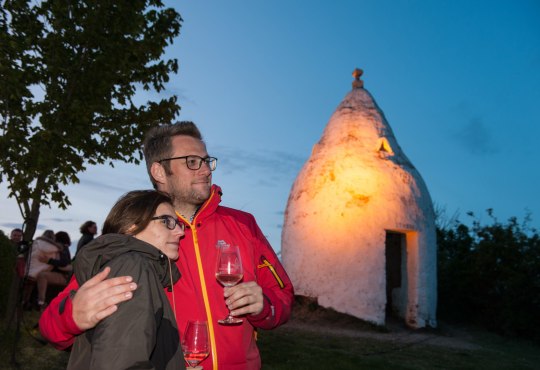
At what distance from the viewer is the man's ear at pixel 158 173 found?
9.58 feet

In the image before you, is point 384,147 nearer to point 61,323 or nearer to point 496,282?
point 496,282

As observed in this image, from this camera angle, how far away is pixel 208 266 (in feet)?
8.71

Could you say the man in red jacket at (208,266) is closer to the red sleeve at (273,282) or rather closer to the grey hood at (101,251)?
the red sleeve at (273,282)

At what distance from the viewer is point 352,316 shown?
36.8 feet

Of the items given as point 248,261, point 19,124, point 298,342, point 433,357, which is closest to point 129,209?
point 248,261

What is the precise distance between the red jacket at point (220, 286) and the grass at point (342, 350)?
4269 millimetres

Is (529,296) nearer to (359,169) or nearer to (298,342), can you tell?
Result: (359,169)

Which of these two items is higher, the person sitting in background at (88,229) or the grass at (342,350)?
the person sitting in background at (88,229)

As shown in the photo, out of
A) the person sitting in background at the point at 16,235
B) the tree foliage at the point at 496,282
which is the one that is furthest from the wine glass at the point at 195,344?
the tree foliage at the point at 496,282

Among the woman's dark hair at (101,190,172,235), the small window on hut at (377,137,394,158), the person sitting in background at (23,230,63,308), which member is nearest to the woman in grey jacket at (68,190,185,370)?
the woman's dark hair at (101,190,172,235)

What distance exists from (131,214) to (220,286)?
682 millimetres

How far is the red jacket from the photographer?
8.25ft

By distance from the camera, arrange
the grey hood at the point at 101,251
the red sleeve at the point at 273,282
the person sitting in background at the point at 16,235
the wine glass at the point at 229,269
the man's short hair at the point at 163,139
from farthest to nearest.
→ the person sitting in background at the point at 16,235
the man's short hair at the point at 163,139
the red sleeve at the point at 273,282
the wine glass at the point at 229,269
the grey hood at the point at 101,251

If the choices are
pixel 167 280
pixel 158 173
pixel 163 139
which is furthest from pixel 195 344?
pixel 163 139
